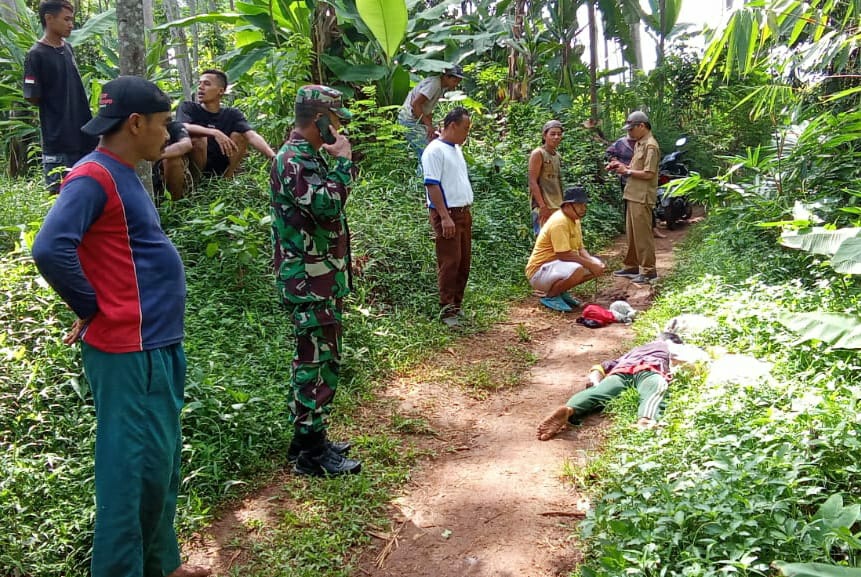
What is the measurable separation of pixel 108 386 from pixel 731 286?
4.82 metres

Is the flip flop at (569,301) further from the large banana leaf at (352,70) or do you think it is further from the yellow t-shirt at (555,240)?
the large banana leaf at (352,70)

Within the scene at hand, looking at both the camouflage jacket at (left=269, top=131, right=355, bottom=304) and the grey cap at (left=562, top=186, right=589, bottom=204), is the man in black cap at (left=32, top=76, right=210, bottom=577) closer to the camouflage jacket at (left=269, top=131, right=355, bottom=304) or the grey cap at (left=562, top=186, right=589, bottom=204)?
the camouflage jacket at (left=269, top=131, right=355, bottom=304)

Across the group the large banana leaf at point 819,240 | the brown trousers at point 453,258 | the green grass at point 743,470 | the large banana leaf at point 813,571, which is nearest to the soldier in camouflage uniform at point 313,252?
the green grass at point 743,470

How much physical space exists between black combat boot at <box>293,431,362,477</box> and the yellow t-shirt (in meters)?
3.89

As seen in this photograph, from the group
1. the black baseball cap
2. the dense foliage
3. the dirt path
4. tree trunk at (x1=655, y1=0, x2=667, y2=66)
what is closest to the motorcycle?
the dense foliage

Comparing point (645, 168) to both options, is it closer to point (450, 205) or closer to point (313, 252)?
point (450, 205)

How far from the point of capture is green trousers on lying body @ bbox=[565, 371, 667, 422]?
4047 mm

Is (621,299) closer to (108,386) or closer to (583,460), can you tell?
(583,460)

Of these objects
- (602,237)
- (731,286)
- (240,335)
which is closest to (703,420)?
(731,286)

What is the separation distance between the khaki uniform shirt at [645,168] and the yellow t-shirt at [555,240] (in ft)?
3.86

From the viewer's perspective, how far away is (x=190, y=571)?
2758mm

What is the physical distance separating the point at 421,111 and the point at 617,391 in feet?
15.0

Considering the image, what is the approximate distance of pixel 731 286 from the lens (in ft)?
18.2

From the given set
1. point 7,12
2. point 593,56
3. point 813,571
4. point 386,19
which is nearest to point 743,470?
point 813,571
